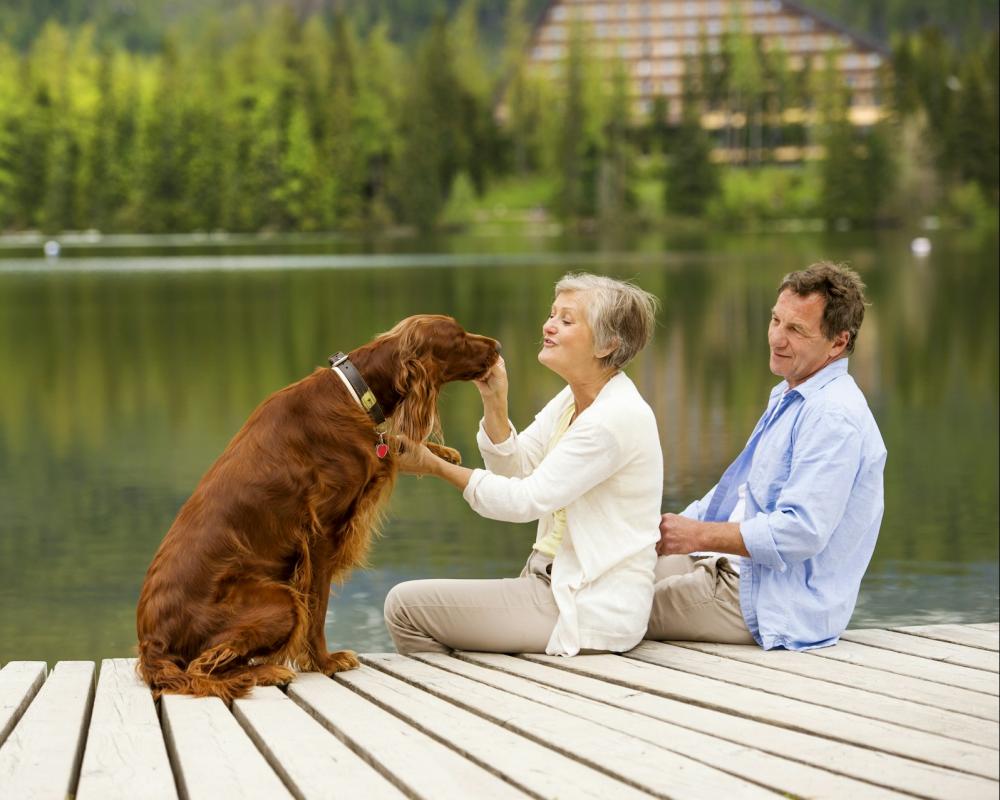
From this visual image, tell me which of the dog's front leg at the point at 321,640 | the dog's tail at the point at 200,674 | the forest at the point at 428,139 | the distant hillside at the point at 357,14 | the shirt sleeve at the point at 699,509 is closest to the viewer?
the dog's tail at the point at 200,674

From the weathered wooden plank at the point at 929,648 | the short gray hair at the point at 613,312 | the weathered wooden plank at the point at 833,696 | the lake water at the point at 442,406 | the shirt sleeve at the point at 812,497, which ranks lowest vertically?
the lake water at the point at 442,406

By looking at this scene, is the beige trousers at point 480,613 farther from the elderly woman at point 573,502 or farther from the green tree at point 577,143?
the green tree at point 577,143

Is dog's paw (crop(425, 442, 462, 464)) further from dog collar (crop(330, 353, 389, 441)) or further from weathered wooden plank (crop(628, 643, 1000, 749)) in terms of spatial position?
weathered wooden plank (crop(628, 643, 1000, 749))

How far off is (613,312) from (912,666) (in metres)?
1.23

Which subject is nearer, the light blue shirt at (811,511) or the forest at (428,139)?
the light blue shirt at (811,511)

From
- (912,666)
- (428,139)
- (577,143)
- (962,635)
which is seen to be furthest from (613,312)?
(428,139)

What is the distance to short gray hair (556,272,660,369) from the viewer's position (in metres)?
3.82

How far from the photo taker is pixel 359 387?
364 centimetres

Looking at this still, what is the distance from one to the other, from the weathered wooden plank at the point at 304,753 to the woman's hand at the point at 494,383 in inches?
37.5

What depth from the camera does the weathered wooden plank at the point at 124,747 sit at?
2.81 meters

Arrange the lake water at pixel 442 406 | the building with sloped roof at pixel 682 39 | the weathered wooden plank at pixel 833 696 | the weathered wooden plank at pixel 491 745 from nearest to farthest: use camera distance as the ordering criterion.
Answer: the weathered wooden plank at pixel 491 745, the weathered wooden plank at pixel 833 696, the lake water at pixel 442 406, the building with sloped roof at pixel 682 39

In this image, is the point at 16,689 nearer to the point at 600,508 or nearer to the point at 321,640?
the point at 321,640

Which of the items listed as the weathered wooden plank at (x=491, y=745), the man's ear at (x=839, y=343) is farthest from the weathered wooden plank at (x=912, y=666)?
the weathered wooden plank at (x=491, y=745)

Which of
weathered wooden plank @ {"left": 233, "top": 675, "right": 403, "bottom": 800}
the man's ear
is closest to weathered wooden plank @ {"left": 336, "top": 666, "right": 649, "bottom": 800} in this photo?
weathered wooden plank @ {"left": 233, "top": 675, "right": 403, "bottom": 800}
